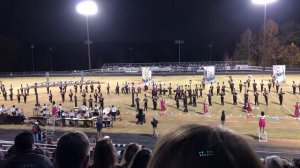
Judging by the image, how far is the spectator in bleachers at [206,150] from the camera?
125 cm

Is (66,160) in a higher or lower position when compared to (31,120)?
higher

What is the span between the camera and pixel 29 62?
7581 cm

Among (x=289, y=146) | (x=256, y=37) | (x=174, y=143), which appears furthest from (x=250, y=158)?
(x=256, y=37)

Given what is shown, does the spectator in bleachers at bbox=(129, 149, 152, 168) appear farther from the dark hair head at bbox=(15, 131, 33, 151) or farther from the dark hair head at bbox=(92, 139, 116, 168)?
the dark hair head at bbox=(15, 131, 33, 151)

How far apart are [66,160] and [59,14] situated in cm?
7636

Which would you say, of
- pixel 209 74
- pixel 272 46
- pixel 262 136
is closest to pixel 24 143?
pixel 262 136

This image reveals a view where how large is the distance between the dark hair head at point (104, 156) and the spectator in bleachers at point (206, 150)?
2311 mm

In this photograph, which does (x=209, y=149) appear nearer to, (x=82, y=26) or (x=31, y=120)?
(x=31, y=120)

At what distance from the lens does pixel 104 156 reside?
3.61m

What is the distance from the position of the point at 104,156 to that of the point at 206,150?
2469 millimetres

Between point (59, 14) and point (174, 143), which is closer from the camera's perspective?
point (174, 143)

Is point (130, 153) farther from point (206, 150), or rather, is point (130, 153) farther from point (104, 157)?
point (206, 150)

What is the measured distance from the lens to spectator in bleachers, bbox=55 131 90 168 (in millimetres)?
2986

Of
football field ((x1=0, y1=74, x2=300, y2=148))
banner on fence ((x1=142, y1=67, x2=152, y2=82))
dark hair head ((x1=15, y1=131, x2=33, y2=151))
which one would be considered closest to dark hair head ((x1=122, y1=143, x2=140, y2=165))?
dark hair head ((x1=15, y1=131, x2=33, y2=151))
